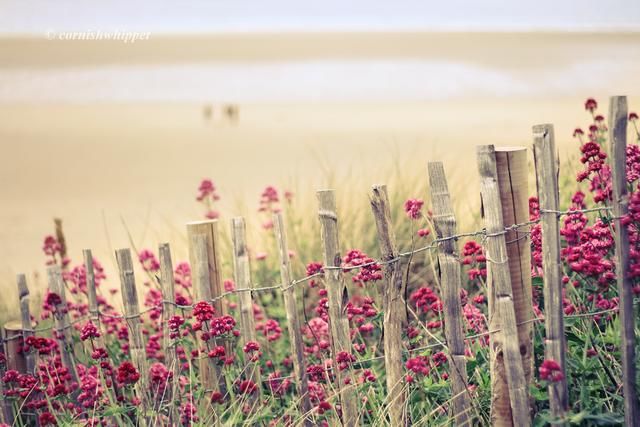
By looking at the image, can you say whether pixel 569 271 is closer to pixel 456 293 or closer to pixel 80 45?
pixel 456 293

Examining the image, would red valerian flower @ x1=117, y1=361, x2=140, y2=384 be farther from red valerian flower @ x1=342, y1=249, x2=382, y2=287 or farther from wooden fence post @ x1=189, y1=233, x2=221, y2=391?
red valerian flower @ x1=342, y1=249, x2=382, y2=287

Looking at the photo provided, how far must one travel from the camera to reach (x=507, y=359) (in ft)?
8.53

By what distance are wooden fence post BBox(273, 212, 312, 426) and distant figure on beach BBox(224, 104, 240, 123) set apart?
14.4 meters

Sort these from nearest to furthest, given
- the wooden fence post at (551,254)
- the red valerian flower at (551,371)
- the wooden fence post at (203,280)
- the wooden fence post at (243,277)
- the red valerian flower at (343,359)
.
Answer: the red valerian flower at (551,371)
the wooden fence post at (551,254)
the red valerian flower at (343,359)
the wooden fence post at (243,277)
the wooden fence post at (203,280)

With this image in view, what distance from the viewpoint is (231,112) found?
1816 centimetres

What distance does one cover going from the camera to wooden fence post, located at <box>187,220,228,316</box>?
3234 mm

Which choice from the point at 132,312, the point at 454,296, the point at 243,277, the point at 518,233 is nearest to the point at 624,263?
the point at 518,233

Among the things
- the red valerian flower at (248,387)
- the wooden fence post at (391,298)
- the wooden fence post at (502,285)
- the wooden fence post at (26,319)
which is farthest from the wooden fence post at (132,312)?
the wooden fence post at (502,285)

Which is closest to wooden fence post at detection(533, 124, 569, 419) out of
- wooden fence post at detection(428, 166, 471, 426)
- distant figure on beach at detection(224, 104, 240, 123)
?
wooden fence post at detection(428, 166, 471, 426)

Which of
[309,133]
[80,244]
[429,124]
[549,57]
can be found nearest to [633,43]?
[549,57]

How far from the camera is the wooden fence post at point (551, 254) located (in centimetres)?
251

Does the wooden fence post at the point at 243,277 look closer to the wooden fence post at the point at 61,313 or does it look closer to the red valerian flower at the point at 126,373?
the red valerian flower at the point at 126,373

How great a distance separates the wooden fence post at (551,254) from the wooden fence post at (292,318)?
2.89ft

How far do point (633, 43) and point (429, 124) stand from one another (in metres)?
11.2
